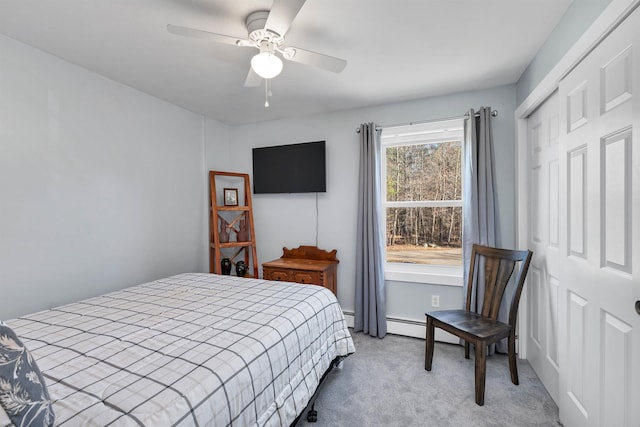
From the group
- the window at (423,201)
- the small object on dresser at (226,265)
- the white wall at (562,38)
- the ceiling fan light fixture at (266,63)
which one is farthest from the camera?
the small object on dresser at (226,265)

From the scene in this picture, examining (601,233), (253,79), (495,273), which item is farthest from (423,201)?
(253,79)

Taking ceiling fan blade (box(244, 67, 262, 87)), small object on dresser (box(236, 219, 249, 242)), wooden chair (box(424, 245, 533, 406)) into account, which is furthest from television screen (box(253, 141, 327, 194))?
wooden chair (box(424, 245, 533, 406))

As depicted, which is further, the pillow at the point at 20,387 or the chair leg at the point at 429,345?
the chair leg at the point at 429,345

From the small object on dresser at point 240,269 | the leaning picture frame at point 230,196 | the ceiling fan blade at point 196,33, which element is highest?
the ceiling fan blade at point 196,33

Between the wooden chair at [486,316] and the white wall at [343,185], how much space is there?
15.1 inches

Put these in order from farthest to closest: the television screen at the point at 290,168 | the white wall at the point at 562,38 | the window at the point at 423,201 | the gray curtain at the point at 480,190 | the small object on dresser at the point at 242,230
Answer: the small object on dresser at the point at 242,230, the television screen at the point at 290,168, the window at the point at 423,201, the gray curtain at the point at 480,190, the white wall at the point at 562,38

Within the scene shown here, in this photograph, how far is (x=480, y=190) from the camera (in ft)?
8.75

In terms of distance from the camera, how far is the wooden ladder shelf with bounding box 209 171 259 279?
3.46m

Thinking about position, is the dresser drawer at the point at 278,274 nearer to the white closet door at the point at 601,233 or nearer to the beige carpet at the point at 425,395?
the beige carpet at the point at 425,395

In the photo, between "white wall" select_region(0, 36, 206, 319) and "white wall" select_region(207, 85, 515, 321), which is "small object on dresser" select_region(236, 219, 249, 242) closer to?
"white wall" select_region(207, 85, 515, 321)

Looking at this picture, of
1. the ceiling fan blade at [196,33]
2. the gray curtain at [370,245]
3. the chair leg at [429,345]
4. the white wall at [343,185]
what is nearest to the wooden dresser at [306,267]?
the white wall at [343,185]

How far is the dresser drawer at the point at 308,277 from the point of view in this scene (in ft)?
9.80

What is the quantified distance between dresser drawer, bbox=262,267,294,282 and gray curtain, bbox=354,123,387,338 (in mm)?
748

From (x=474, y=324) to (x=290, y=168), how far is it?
97.3 inches
